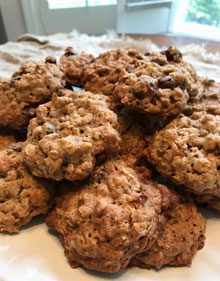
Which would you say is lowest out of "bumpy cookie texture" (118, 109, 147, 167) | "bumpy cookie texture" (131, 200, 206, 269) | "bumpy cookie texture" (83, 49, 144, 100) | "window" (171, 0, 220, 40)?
"window" (171, 0, 220, 40)

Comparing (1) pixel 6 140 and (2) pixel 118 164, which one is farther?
(1) pixel 6 140

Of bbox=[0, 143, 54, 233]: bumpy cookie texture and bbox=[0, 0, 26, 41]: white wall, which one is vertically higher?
bbox=[0, 143, 54, 233]: bumpy cookie texture

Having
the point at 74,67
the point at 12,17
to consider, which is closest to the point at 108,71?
the point at 74,67

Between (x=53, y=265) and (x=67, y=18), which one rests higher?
(x=53, y=265)

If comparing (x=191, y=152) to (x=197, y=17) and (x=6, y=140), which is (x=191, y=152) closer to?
(x=6, y=140)

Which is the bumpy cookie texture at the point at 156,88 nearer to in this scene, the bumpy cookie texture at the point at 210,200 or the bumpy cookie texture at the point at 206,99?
the bumpy cookie texture at the point at 206,99

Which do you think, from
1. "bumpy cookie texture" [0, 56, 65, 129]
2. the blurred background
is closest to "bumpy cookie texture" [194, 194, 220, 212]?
"bumpy cookie texture" [0, 56, 65, 129]

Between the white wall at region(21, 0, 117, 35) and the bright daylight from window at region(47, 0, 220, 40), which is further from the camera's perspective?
the bright daylight from window at region(47, 0, 220, 40)

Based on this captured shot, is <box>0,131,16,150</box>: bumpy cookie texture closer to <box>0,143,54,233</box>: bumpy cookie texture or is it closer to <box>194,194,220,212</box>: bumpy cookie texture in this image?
<box>0,143,54,233</box>: bumpy cookie texture

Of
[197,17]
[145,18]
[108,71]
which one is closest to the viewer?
[108,71]
